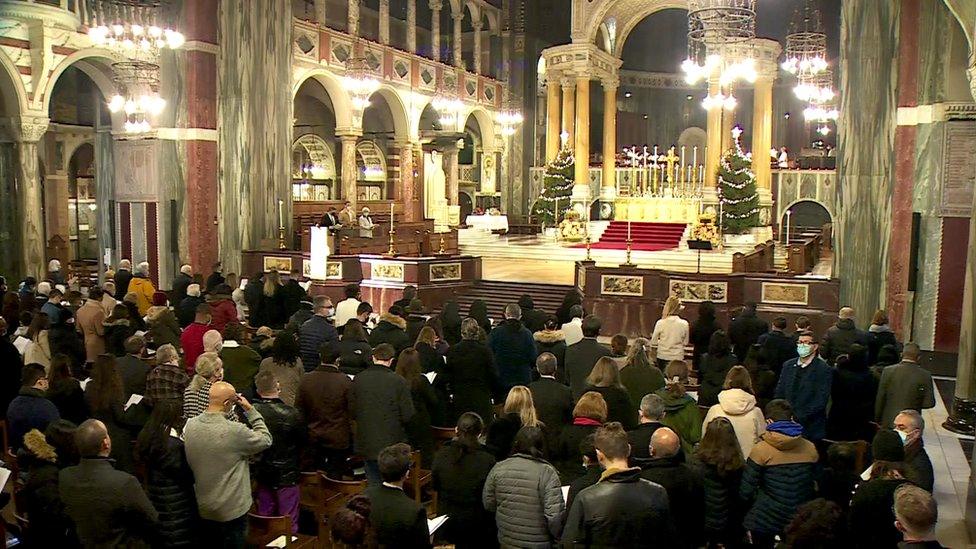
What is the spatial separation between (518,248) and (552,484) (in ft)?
65.5

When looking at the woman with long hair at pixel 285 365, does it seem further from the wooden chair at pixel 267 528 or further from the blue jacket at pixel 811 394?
the blue jacket at pixel 811 394

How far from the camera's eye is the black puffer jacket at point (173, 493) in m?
4.57

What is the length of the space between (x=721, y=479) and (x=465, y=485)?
1.60 m

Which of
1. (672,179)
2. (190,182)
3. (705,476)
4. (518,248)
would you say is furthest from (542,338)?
(672,179)

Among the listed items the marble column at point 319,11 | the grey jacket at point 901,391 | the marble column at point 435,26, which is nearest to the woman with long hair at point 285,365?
the grey jacket at point 901,391

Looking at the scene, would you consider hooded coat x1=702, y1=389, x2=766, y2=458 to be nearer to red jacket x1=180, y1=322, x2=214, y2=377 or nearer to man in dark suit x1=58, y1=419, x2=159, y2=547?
man in dark suit x1=58, y1=419, x2=159, y2=547

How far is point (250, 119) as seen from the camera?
1827cm

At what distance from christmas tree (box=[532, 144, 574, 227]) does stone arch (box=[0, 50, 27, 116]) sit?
1501cm

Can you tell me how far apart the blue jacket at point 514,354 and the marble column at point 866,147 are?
25.1 feet

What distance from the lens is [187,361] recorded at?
803 centimetres

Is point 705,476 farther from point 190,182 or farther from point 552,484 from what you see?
point 190,182

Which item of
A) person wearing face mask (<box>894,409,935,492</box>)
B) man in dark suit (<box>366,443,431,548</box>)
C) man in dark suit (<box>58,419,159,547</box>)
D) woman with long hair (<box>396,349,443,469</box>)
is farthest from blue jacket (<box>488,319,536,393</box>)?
man in dark suit (<box>58,419,159,547</box>)

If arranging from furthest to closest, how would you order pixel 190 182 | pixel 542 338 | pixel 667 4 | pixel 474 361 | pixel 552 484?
pixel 667 4 < pixel 190 182 < pixel 542 338 < pixel 474 361 < pixel 552 484

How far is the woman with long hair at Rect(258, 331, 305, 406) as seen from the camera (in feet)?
21.0
